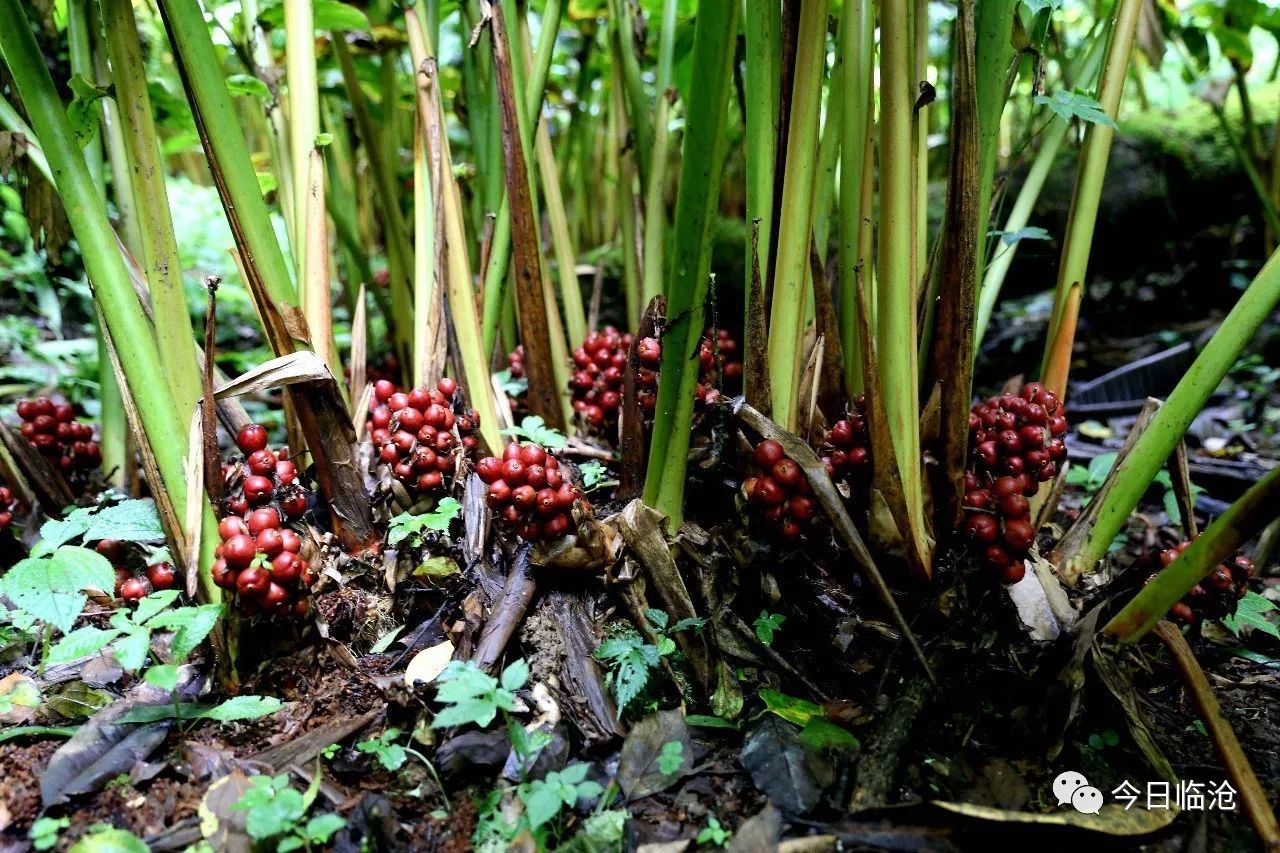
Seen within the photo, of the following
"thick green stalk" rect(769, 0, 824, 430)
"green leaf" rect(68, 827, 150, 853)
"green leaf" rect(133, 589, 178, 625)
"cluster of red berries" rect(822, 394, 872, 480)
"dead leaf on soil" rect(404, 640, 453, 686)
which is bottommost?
"green leaf" rect(68, 827, 150, 853)

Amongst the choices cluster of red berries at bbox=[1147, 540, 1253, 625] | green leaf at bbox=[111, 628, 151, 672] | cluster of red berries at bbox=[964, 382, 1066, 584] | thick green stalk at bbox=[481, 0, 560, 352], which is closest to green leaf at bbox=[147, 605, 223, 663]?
green leaf at bbox=[111, 628, 151, 672]

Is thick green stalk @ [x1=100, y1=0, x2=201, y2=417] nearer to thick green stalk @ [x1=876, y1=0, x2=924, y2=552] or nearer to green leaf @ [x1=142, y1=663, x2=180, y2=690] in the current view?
green leaf @ [x1=142, y1=663, x2=180, y2=690]

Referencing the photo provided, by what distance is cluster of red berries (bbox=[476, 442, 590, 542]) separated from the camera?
3.58ft

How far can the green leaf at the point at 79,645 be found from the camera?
892 millimetres

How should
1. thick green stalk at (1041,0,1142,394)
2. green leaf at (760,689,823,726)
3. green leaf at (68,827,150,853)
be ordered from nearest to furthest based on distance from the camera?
1. green leaf at (68,827,150,853)
2. green leaf at (760,689,823,726)
3. thick green stalk at (1041,0,1142,394)

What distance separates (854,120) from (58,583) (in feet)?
4.09

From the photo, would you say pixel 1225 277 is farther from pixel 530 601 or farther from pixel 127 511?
pixel 127 511

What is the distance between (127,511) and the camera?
3.90 ft

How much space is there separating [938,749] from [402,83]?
2.39 meters

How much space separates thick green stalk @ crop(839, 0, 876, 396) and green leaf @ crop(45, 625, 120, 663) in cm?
104

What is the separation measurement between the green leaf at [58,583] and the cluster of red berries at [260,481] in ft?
0.61

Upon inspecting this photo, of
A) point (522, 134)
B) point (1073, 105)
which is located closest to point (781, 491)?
point (1073, 105)

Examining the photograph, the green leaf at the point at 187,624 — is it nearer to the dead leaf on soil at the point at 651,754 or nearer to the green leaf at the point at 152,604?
the green leaf at the point at 152,604

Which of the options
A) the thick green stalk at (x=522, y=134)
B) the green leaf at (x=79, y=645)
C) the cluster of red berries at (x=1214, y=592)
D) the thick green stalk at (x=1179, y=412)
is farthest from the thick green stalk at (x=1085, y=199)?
the green leaf at (x=79, y=645)
